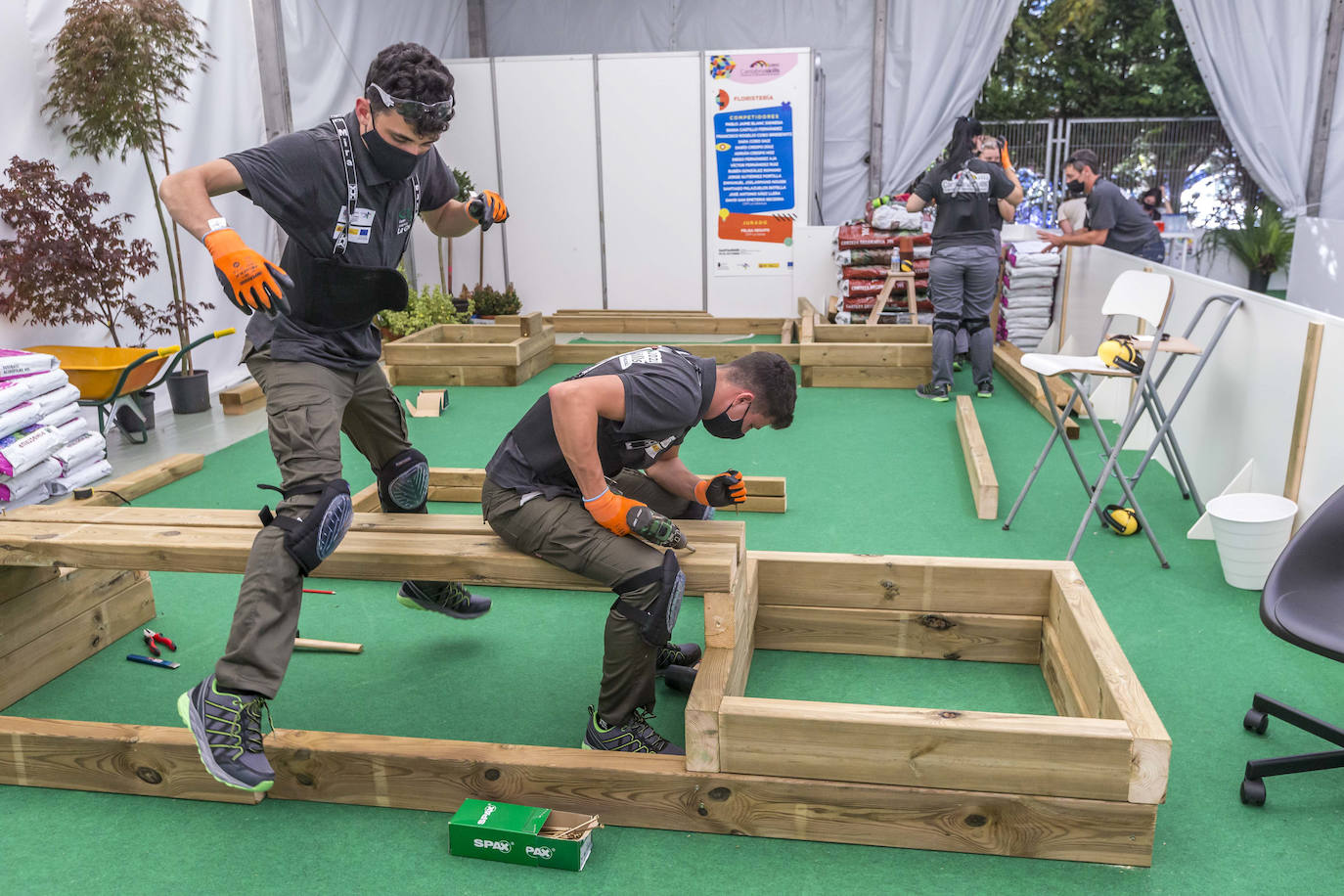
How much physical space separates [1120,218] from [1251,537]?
431 centimetres

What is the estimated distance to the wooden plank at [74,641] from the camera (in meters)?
2.95

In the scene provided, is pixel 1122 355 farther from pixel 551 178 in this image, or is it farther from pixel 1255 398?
pixel 551 178

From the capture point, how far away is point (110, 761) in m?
2.48

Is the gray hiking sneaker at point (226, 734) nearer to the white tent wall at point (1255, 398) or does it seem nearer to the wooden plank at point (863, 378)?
the white tent wall at point (1255, 398)

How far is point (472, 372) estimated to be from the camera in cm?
736

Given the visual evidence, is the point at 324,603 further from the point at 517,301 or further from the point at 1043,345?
the point at 517,301

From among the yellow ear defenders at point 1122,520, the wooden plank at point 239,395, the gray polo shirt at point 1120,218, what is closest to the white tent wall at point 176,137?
the wooden plank at point 239,395

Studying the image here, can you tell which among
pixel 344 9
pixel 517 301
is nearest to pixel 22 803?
pixel 517 301

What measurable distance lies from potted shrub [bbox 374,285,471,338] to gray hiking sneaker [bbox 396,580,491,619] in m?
5.29

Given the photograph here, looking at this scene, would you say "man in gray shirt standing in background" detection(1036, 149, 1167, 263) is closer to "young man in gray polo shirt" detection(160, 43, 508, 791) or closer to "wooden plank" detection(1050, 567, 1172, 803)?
"wooden plank" detection(1050, 567, 1172, 803)

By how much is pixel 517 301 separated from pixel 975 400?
5.22m

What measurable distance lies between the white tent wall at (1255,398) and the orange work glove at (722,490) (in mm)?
2091

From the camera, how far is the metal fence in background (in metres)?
13.1

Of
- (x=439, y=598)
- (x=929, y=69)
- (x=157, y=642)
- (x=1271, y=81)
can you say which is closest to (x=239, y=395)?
(x=157, y=642)
